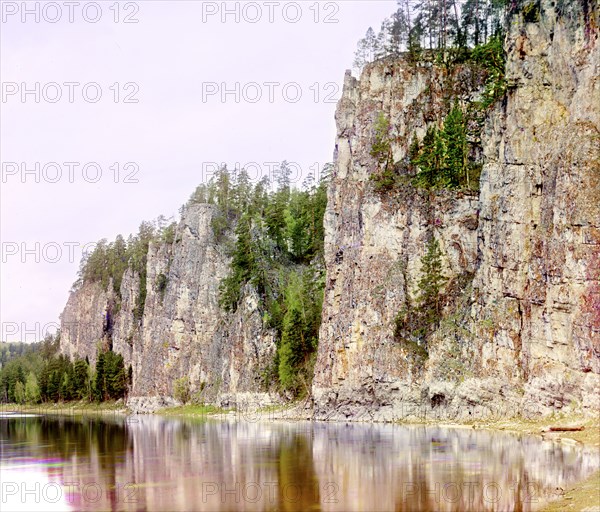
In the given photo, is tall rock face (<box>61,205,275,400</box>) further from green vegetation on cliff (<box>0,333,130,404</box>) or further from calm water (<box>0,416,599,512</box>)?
calm water (<box>0,416,599,512</box>)

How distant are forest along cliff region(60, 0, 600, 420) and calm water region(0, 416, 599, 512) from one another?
8273 mm

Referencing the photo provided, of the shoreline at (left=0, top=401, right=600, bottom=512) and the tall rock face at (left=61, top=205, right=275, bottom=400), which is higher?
the tall rock face at (left=61, top=205, right=275, bottom=400)

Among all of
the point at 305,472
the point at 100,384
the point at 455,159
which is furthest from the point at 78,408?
the point at 305,472

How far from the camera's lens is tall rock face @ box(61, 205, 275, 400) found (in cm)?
11750

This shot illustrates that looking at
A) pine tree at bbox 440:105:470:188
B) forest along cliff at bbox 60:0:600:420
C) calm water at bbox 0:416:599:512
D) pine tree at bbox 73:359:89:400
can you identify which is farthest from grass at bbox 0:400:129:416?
calm water at bbox 0:416:599:512

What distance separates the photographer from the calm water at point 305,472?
37.0 meters

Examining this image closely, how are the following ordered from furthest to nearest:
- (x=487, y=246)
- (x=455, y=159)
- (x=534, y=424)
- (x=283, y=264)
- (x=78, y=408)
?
(x=78, y=408)
(x=283, y=264)
(x=455, y=159)
(x=487, y=246)
(x=534, y=424)

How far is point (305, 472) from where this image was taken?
4616cm

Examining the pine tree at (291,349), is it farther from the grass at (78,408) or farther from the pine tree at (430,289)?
the grass at (78,408)

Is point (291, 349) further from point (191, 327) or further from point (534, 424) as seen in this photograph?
point (534, 424)

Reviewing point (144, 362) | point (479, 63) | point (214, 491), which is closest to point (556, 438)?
point (214, 491)

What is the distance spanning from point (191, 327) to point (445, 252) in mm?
72120

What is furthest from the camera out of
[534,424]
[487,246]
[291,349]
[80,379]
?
[80,379]

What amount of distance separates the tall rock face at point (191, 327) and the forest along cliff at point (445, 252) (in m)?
0.69
